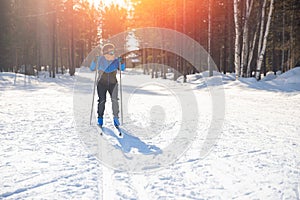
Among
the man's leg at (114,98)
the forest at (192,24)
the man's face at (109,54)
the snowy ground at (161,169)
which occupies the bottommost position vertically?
the snowy ground at (161,169)

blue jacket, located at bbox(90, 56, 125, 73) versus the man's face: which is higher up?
the man's face

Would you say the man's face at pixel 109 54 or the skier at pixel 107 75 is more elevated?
the man's face at pixel 109 54

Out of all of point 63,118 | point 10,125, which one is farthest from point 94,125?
point 10,125

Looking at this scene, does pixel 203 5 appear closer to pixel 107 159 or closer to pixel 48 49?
pixel 107 159

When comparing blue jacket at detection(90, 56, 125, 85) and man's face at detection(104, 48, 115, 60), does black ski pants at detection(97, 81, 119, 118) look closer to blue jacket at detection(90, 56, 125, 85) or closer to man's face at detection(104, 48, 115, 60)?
blue jacket at detection(90, 56, 125, 85)

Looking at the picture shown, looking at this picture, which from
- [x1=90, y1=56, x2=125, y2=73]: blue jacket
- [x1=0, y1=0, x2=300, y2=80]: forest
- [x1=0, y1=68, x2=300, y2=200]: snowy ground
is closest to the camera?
[x1=0, y1=68, x2=300, y2=200]: snowy ground

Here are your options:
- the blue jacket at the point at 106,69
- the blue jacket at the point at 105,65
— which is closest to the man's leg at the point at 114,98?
the blue jacket at the point at 106,69

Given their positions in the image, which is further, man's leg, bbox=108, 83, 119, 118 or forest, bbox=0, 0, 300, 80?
forest, bbox=0, 0, 300, 80

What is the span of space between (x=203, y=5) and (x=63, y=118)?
2329 cm

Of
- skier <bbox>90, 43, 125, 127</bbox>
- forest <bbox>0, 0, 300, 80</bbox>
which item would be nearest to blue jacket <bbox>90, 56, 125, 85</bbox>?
skier <bbox>90, 43, 125, 127</bbox>

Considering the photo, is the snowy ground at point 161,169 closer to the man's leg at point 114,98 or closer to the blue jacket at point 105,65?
the man's leg at point 114,98

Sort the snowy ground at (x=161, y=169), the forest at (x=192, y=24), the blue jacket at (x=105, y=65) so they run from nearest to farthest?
the snowy ground at (x=161, y=169)
the blue jacket at (x=105, y=65)
the forest at (x=192, y=24)

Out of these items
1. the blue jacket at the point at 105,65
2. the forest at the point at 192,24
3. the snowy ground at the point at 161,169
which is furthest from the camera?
the forest at the point at 192,24

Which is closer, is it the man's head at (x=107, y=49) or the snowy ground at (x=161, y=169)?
the snowy ground at (x=161, y=169)
